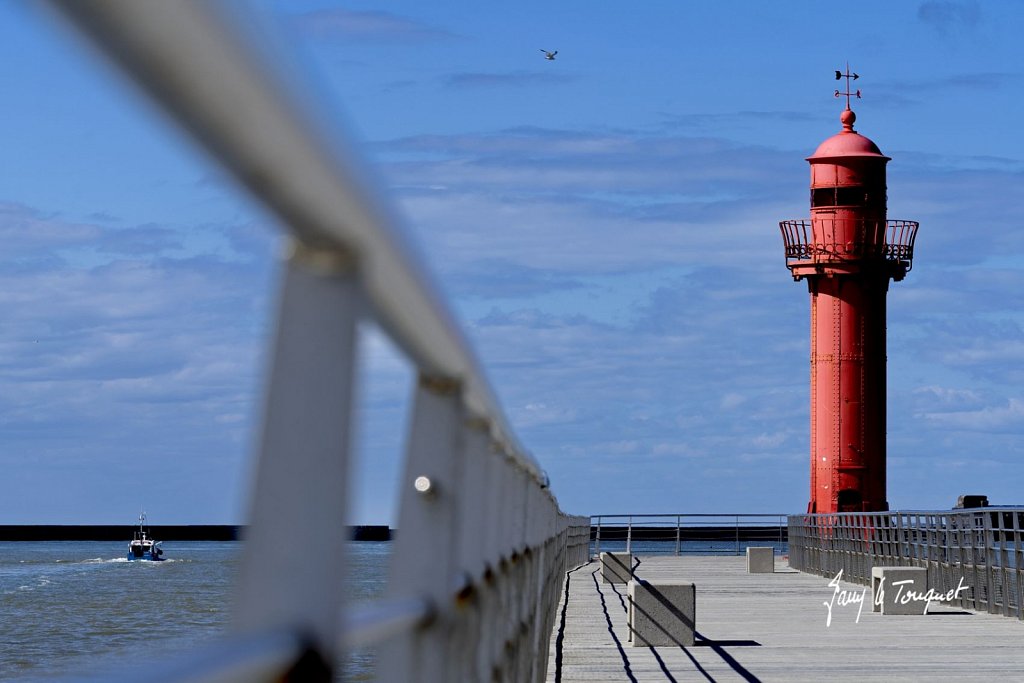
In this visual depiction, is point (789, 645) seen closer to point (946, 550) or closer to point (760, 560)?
point (946, 550)

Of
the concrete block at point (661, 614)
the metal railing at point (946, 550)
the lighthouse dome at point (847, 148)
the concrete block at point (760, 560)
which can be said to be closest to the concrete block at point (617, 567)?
the metal railing at point (946, 550)

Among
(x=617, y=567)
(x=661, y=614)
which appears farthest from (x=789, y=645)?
(x=617, y=567)

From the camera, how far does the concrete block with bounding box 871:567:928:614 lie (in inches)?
794

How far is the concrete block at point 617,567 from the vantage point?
2828cm

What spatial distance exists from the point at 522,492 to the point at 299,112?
4770mm

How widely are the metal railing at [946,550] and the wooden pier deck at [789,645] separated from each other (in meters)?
0.41

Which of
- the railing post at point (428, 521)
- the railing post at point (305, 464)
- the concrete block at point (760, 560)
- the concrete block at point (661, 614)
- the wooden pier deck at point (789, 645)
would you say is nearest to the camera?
the railing post at point (305, 464)

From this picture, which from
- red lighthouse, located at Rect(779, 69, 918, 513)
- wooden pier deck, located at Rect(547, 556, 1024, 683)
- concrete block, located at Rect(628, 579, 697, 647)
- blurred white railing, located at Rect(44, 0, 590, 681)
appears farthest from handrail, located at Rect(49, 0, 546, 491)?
red lighthouse, located at Rect(779, 69, 918, 513)

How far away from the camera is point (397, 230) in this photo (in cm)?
184

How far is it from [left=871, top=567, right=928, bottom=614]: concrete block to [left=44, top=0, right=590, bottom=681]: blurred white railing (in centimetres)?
1814

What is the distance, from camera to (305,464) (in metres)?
1.48

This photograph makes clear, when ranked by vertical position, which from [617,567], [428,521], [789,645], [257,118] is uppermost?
[617,567]

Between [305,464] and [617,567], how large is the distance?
2735 centimetres

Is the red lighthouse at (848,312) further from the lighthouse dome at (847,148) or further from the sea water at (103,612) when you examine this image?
the sea water at (103,612)
